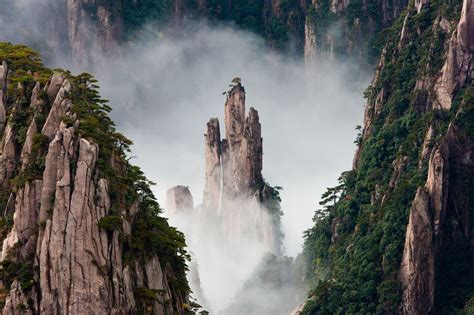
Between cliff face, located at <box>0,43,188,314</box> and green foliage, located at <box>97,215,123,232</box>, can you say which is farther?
green foliage, located at <box>97,215,123,232</box>

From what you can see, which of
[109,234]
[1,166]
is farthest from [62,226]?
[1,166]

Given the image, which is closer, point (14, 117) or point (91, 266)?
point (91, 266)

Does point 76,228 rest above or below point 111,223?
below

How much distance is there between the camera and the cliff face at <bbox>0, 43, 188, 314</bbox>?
11719 centimetres

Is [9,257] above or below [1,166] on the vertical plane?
below

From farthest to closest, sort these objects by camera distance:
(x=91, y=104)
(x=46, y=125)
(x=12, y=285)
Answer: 1. (x=91, y=104)
2. (x=46, y=125)
3. (x=12, y=285)

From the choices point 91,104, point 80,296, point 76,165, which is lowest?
point 80,296

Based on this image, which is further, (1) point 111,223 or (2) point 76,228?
(1) point 111,223

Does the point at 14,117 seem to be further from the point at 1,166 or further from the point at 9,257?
the point at 9,257

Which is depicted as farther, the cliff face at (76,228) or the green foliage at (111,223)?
the green foliage at (111,223)

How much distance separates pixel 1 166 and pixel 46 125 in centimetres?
410

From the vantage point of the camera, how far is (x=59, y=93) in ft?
419

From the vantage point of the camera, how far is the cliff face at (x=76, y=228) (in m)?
117

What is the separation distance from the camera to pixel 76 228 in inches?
4641
